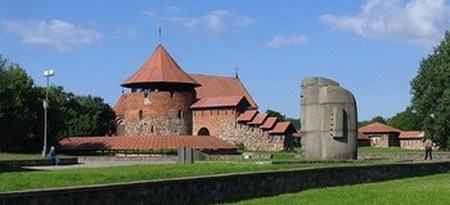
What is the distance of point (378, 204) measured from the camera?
1323 centimetres

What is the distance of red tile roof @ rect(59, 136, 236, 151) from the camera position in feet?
178

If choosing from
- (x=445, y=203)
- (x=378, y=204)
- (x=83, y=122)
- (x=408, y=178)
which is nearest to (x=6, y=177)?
(x=378, y=204)

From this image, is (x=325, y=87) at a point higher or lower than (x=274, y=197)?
higher

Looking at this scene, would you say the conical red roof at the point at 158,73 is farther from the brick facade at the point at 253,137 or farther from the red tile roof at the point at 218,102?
the brick facade at the point at 253,137

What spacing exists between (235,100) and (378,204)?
6457 cm

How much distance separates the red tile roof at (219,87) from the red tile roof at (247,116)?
12475 millimetres

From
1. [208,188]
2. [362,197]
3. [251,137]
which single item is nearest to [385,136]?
[251,137]

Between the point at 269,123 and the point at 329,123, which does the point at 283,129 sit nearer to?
the point at 269,123

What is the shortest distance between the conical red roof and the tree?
83.9 ft

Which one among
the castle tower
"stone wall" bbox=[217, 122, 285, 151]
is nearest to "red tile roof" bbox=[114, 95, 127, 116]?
the castle tower

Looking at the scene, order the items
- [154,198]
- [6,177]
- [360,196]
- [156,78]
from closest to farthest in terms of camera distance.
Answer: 1. [154,198]
2. [6,177]
3. [360,196]
4. [156,78]

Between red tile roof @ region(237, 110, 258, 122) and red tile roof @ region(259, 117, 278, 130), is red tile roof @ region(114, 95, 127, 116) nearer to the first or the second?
red tile roof @ region(237, 110, 258, 122)

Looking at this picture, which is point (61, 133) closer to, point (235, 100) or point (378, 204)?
point (235, 100)

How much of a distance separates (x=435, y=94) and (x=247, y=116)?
86.4 ft
